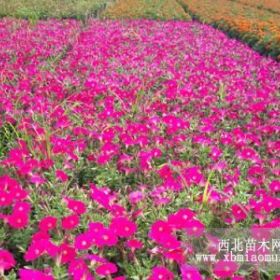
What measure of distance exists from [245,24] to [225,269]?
38.0 ft

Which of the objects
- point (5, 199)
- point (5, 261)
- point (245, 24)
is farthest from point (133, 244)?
point (245, 24)

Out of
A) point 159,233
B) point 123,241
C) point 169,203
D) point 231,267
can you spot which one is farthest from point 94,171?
point 231,267

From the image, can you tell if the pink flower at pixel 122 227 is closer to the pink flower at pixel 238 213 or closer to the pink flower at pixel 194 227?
the pink flower at pixel 194 227

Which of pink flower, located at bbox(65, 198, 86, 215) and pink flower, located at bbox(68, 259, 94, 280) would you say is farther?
pink flower, located at bbox(65, 198, 86, 215)

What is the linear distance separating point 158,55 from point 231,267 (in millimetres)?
6145

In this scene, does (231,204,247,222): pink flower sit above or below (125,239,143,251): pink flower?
above

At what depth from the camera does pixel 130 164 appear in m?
3.68

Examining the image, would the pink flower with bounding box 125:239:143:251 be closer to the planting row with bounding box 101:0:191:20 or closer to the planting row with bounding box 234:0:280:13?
the planting row with bounding box 101:0:191:20

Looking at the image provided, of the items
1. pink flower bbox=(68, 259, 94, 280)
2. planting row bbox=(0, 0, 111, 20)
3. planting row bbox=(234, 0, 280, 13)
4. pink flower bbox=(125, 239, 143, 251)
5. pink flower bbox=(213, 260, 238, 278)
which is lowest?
planting row bbox=(234, 0, 280, 13)

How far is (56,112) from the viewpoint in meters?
4.41

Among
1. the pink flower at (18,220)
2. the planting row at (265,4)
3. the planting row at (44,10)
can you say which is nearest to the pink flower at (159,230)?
the pink flower at (18,220)

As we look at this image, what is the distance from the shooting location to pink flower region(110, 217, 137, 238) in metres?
2.48

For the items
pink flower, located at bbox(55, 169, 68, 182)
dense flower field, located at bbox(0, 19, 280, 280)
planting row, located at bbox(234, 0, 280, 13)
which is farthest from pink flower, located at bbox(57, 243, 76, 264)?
planting row, located at bbox(234, 0, 280, 13)

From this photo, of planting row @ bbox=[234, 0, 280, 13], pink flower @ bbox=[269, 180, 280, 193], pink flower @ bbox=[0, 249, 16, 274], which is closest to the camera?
pink flower @ bbox=[0, 249, 16, 274]
